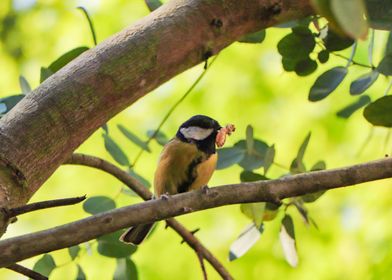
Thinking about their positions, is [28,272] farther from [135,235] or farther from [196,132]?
[196,132]

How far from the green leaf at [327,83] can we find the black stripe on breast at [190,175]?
47cm

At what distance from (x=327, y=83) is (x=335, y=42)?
88mm

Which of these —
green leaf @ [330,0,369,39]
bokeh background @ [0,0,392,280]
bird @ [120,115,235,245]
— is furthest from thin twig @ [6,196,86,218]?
bokeh background @ [0,0,392,280]

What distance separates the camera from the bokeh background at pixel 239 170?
329 cm

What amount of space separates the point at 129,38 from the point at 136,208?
0.31 metres

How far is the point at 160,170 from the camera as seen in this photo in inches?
78.5

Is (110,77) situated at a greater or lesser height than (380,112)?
greater

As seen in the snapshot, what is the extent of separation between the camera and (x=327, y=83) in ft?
5.18

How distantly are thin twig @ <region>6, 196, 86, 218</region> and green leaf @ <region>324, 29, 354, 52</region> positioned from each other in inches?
28.6

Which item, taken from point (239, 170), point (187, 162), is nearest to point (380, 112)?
point (187, 162)

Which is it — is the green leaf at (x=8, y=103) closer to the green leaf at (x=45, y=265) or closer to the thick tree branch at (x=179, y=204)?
the green leaf at (x=45, y=265)

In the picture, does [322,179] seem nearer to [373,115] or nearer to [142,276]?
[373,115]

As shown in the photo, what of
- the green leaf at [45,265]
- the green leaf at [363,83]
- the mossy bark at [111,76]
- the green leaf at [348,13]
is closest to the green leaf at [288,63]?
the green leaf at [363,83]

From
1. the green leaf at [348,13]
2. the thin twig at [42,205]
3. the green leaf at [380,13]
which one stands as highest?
the green leaf at [348,13]
